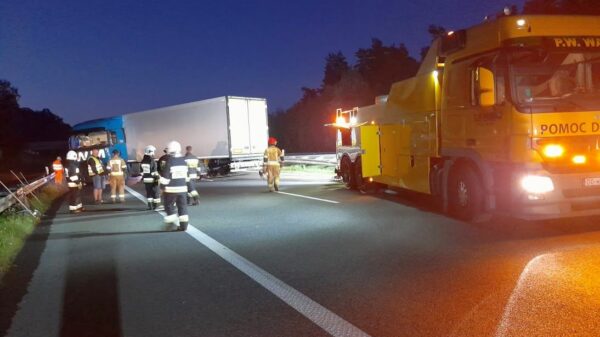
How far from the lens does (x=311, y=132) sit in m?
69.0

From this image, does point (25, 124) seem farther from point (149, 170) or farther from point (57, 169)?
point (149, 170)

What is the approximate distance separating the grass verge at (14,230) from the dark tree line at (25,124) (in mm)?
53585

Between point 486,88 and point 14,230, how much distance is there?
8989 mm

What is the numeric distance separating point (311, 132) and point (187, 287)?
6350cm

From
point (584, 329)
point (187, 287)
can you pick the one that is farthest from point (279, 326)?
point (584, 329)

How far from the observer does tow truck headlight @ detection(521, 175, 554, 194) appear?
7297mm

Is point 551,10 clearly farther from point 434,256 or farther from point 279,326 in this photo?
point 279,326

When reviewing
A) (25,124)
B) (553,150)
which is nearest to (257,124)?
(553,150)

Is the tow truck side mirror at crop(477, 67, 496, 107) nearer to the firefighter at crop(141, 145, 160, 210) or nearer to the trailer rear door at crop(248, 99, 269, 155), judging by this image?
the firefighter at crop(141, 145, 160, 210)

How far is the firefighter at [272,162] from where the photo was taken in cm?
1581

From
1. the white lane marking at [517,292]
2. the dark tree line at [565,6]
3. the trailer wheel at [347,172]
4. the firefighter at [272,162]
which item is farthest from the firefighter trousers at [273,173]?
the dark tree line at [565,6]

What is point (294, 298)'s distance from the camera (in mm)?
5230

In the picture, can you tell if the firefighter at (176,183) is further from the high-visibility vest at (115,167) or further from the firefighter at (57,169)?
the firefighter at (57,169)

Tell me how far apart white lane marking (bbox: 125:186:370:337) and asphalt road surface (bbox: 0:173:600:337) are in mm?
17
